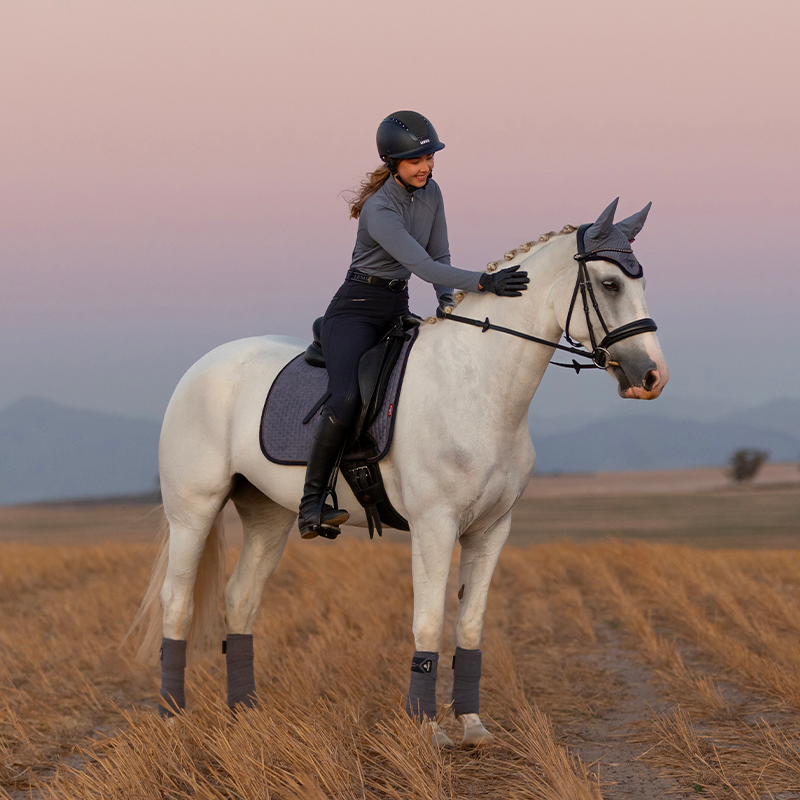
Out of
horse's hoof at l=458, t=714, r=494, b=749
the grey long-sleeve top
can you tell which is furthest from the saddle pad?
horse's hoof at l=458, t=714, r=494, b=749

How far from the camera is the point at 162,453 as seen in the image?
655 cm

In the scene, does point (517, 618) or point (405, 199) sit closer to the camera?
point (405, 199)

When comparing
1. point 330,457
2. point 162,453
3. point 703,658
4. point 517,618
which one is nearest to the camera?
point 330,457

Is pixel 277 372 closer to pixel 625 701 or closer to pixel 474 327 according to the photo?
pixel 474 327

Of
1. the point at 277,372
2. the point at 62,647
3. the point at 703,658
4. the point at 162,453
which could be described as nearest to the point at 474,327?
the point at 277,372

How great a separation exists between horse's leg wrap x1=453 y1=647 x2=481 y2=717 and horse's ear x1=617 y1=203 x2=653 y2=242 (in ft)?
8.50

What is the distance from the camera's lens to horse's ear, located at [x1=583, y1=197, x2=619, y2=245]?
4.60 m

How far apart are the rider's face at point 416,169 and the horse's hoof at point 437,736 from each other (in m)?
3.05

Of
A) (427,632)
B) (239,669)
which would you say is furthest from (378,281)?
(239,669)

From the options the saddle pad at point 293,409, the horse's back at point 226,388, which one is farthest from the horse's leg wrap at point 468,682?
the horse's back at point 226,388

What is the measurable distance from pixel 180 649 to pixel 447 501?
2.59 metres

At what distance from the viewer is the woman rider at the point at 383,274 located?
201 inches

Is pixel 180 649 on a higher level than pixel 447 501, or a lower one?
lower

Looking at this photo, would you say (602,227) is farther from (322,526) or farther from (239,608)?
(239,608)
